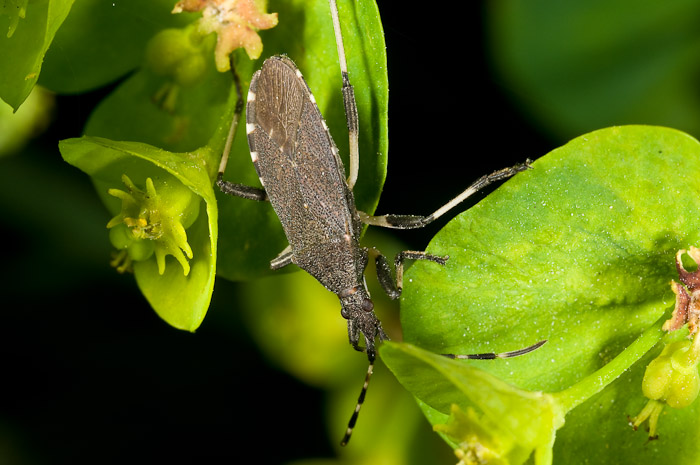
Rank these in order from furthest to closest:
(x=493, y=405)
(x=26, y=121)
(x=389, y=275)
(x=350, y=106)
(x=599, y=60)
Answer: (x=599, y=60) → (x=26, y=121) → (x=389, y=275) → (x=350, y=106) → (x=493, y=405)

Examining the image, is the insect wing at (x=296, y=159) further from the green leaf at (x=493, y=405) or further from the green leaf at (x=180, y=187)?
the green leaf at (x=493, y=405)

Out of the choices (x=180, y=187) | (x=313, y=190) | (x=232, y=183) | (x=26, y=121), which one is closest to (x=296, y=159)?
(x=313, y=190)

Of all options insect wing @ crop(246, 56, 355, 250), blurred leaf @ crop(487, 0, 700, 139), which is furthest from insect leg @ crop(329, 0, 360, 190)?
blurred leaf @ crop(487, 0, 700, 139)

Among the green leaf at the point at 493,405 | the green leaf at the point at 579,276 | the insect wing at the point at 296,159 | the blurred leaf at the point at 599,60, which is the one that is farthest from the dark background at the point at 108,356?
the green leaf at the point at 493,405

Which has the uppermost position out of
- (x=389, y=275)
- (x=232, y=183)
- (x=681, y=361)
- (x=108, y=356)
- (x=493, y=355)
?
(x=232, y=183)

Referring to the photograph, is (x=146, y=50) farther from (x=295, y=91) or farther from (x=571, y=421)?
(x=571, y=421)

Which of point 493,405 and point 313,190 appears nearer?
point 493,405

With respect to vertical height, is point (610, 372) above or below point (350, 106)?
below

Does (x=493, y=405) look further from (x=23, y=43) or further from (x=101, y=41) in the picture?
(x=101, y=41)
